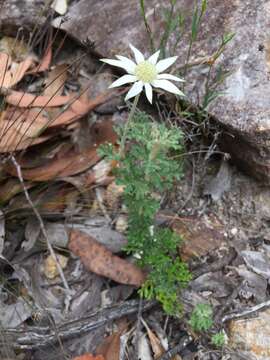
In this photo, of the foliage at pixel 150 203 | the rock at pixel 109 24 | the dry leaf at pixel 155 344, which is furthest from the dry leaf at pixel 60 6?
the dry leaf at pixel 155 344

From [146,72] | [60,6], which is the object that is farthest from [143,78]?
[60,6]

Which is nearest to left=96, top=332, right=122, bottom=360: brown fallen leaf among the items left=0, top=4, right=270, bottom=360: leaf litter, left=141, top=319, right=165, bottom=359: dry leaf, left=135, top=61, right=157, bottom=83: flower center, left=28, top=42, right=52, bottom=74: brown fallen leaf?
left=0, top=4, right=270, bottom=360: leaf litter

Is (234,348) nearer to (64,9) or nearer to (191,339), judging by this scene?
(191,339)

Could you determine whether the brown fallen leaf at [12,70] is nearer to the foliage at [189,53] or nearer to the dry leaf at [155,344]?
the foliage at [189,53]

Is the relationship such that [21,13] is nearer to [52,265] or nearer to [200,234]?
[52,265]

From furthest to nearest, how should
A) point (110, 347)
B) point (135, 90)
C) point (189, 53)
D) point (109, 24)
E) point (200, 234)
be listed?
point (109, 24)
point (200, 234)
point (189, 53)
point (110, 347)
point (135, 90)

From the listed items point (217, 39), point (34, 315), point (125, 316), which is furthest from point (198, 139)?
point (34, 315)
